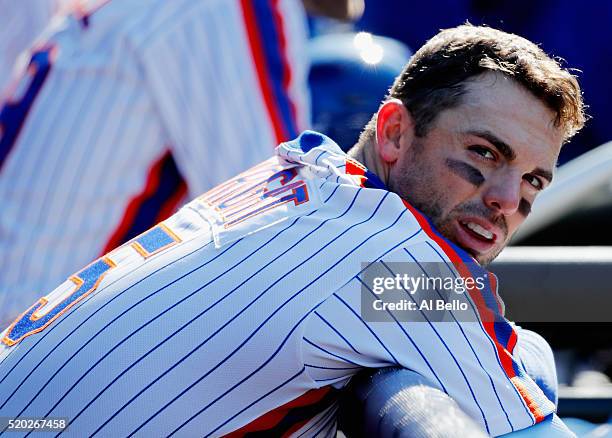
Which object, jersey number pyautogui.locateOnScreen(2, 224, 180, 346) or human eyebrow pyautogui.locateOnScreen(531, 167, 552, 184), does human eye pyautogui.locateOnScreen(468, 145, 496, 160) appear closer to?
human eyebrow pyautogui.locateOnScreen(531, 167, 552, 184)

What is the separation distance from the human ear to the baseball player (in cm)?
17

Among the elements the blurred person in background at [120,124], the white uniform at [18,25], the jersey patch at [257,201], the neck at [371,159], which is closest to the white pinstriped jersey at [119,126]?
the blurred person in background at [120,124]

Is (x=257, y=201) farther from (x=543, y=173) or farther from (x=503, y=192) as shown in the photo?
(x=543, y=173)

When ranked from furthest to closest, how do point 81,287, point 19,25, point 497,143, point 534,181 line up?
point 19,25, point 534,181, point 497,143, point 81,287

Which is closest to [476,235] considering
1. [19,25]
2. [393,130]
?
[393,130]

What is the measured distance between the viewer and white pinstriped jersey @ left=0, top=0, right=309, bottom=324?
2.31m

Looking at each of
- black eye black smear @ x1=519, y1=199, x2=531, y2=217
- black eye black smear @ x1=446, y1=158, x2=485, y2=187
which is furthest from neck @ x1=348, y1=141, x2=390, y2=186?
black eye black smear @ x1=519, y1=199, x2=531, y2=217

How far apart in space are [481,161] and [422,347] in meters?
0.46

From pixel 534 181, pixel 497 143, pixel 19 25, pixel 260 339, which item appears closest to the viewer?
pixel 260 339

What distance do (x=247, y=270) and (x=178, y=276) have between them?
0.12 metres

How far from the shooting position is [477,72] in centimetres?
185

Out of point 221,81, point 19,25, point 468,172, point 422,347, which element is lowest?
point 422,347


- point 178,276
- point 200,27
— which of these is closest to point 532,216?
point 200,27

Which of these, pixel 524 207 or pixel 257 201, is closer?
pixel 257 201
